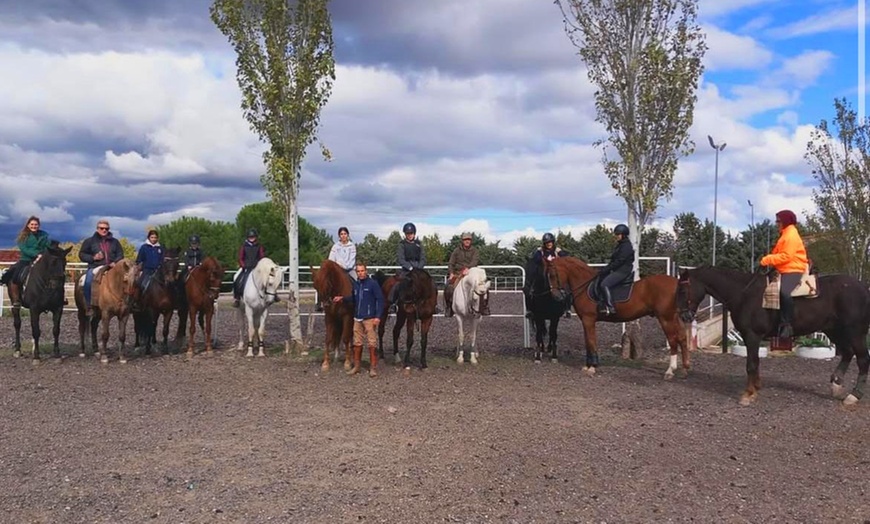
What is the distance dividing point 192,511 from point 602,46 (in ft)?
38.5

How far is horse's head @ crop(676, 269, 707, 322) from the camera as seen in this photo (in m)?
10.1

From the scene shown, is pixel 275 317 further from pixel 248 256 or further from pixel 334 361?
pixel 334 361

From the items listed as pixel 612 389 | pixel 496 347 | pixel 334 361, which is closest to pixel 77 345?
pixel 334 361

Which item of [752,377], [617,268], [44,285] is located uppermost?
[617,268]

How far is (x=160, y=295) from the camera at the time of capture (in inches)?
499

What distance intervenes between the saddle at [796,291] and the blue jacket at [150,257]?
33.1 feet

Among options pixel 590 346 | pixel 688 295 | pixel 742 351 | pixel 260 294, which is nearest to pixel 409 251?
pixel 260 294

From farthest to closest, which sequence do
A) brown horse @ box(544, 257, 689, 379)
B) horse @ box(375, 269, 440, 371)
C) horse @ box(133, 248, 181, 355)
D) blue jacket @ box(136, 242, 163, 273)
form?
blue jacket @ box(136, 242, 163, 273), horse @ box(133, 248, 181, 355), brown horse @ box(544, 257, 689, 379), horse @ box(375, 269, 440, 371)

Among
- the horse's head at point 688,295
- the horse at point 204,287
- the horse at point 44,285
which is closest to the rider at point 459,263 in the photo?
the horse's head at point 688,295

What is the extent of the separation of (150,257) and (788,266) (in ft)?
34.6

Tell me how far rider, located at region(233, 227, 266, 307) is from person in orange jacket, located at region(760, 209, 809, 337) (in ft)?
28.8

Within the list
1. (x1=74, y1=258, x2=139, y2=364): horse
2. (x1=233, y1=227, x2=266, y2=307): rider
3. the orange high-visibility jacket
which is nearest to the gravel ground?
(x1=74, y1=258, x2=139, y2=364): horse

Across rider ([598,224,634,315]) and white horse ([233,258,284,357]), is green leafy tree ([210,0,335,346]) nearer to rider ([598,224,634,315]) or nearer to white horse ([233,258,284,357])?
white horse ([233,258,284,357])

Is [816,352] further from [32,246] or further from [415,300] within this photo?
[32,246]
